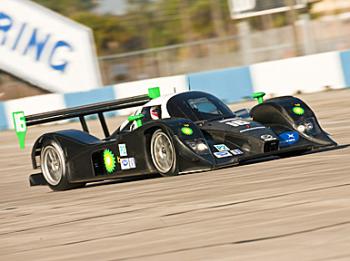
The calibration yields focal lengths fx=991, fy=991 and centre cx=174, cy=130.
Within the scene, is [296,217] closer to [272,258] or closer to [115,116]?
[272,258]

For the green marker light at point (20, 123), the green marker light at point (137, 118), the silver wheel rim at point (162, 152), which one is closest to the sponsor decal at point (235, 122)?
the silver wheel rim at point (162, 152)

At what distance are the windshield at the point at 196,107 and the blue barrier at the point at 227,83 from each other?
38.6 ft

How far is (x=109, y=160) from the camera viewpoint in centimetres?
1065

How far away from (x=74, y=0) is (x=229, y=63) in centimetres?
1883

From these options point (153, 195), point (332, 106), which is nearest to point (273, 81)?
point (332, 106)

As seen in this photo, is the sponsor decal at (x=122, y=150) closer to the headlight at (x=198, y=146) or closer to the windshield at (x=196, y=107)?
the windshield at (x=196, y=107)

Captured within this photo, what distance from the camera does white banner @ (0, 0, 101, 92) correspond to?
28.7 metres

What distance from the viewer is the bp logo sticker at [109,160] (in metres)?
10.6

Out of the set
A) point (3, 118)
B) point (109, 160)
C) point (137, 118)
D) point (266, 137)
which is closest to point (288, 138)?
point (266, 137)

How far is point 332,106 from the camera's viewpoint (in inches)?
733

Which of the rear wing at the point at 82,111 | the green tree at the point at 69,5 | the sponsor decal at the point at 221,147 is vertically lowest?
the sponsor decal at the point at 221,147

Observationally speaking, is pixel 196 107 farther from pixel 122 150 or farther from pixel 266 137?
pixel 266 137

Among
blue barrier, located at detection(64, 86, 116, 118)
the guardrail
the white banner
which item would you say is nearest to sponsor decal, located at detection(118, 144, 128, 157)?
the guardrail

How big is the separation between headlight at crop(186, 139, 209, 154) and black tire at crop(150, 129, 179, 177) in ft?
0.74
